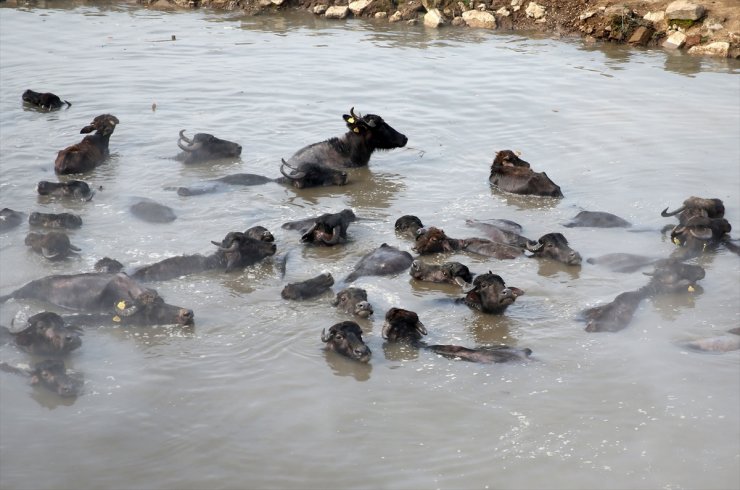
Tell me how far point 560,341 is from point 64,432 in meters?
3.68

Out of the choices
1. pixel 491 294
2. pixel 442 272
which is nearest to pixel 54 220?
pixel 442 272

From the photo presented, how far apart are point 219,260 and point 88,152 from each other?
372 cm

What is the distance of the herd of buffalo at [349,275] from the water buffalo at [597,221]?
0.01 metres

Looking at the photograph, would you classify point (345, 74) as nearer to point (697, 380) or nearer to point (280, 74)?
point (280, 74)

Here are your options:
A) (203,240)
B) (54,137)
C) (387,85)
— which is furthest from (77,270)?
(387,85)

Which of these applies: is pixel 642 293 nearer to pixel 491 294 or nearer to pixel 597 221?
pixel 491 294

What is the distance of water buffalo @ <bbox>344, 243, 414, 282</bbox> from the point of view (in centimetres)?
872

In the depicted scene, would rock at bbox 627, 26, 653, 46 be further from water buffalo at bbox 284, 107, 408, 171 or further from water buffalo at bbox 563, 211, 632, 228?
water buffalo at bbox 563, 211, 632, 228

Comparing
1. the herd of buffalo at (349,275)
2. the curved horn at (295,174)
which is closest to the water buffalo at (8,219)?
the herd of buffalo at (349,275)

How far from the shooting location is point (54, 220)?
31.5 ft

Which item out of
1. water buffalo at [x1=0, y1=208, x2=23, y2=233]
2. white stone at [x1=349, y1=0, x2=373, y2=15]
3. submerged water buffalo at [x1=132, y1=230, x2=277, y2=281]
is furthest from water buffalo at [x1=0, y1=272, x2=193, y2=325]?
white stone at [x1=349, y1=0, x2=373, y2=15]

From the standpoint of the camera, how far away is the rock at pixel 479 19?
19609 millimetres

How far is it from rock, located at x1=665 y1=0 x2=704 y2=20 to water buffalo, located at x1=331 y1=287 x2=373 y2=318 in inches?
474

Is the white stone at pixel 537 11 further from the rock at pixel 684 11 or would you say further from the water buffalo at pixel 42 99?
the water buffalo at pixel 42 99
